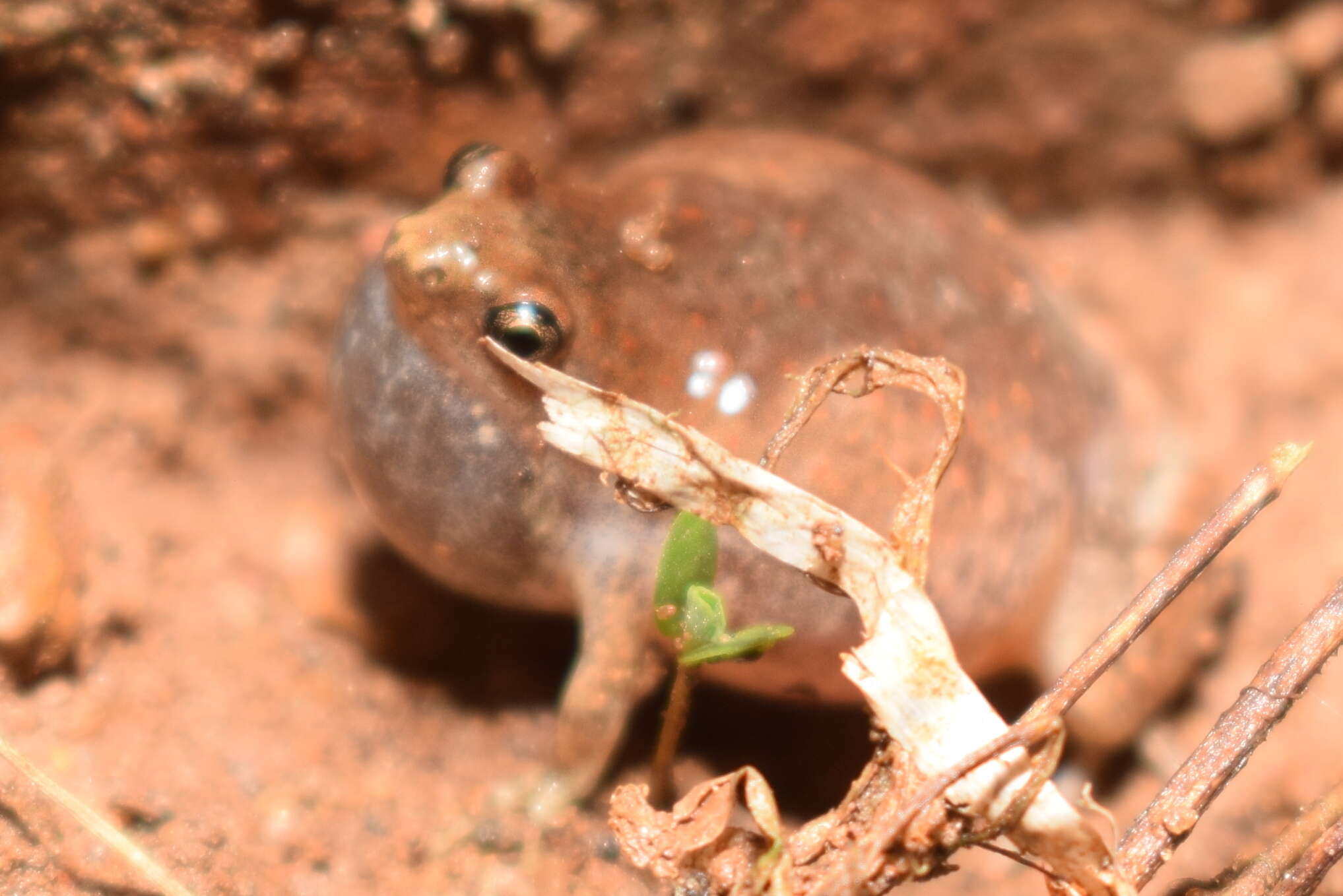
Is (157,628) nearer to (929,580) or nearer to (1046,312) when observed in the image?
(929,580)

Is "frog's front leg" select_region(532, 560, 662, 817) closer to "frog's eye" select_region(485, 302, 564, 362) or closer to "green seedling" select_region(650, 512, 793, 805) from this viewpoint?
"green seedling" select_region(650, 512, 793, 805)

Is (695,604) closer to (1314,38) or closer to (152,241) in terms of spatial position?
(152,241)

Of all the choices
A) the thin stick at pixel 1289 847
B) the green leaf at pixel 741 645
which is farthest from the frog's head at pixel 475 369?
the thin stick at pixel 1289 847

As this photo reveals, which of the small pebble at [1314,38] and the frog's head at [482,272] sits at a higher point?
the small pebble at [1314,38]

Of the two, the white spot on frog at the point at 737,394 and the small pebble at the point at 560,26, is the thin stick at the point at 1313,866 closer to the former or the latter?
the white spot on frog at the point at 737,394

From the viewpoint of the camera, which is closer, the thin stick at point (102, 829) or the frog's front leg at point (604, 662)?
the thin stick at point (102, 829)

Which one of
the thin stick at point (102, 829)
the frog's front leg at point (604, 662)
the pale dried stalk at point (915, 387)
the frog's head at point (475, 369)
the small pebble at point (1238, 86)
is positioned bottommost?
the thin stick at point (102, 829)
